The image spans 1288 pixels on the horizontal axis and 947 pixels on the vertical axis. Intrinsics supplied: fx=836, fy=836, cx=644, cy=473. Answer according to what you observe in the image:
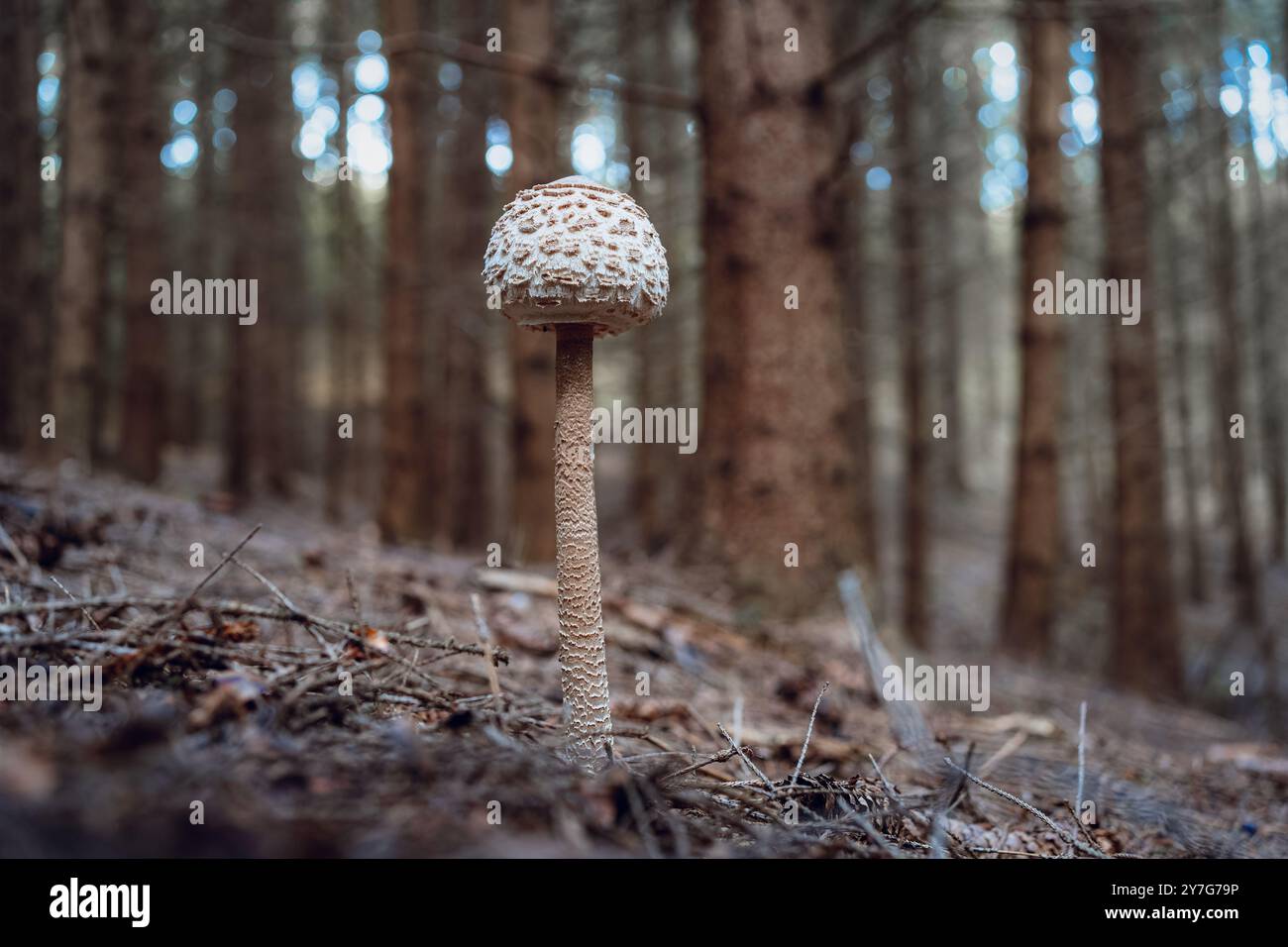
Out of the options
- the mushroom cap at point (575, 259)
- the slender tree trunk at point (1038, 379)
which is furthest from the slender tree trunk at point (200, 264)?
the mushroom cap at point (575, 259)

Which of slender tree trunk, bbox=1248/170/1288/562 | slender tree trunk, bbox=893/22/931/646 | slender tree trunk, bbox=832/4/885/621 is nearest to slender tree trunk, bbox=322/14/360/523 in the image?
slender tree trunk, bbox=832/4/885/621

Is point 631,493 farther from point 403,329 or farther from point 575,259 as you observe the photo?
point 575,259

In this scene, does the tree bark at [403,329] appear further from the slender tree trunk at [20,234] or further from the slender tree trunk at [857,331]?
the slender tree trunk at [857,331]

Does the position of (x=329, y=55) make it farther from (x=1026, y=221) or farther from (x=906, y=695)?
(x=1026, y=221)

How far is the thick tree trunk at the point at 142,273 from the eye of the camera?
8.94 metres

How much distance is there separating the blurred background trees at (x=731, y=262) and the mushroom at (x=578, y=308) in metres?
2.77

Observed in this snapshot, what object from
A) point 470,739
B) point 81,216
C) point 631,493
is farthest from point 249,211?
point 470,739

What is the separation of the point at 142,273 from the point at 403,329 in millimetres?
3104

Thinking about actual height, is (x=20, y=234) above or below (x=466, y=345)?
above

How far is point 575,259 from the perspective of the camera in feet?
6.37

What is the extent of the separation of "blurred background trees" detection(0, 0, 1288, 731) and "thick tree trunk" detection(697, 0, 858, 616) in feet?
0.07
